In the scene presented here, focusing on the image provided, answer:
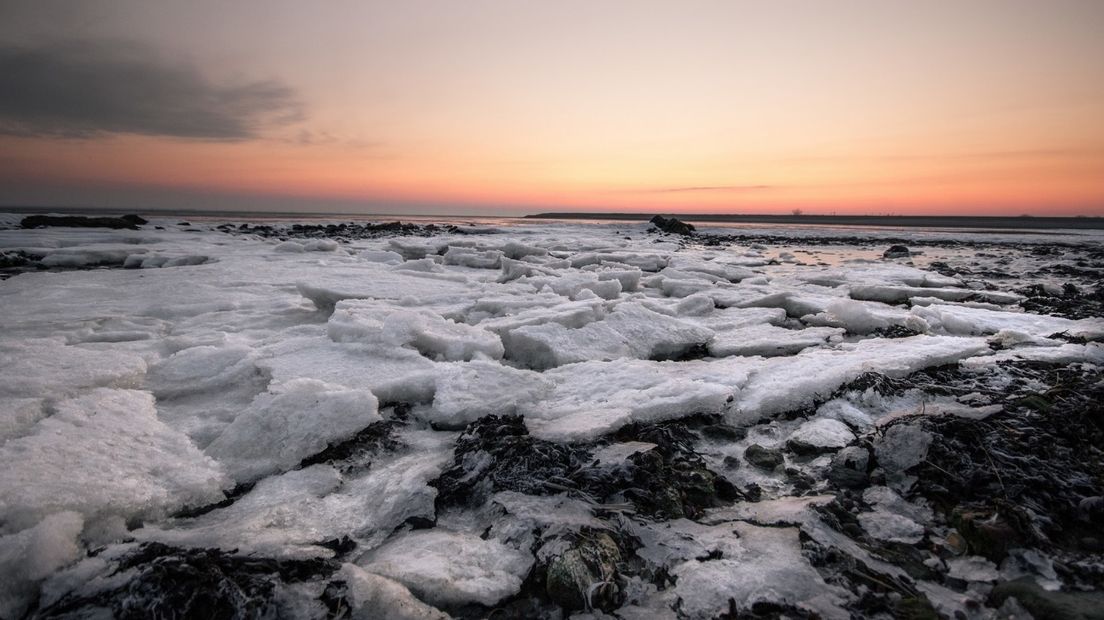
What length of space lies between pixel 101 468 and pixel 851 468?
10.2 ft

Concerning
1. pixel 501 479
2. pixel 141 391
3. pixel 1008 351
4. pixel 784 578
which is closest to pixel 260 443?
pixel 141 391

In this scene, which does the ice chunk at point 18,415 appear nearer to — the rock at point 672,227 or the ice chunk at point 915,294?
the ice chunk at point 915,294

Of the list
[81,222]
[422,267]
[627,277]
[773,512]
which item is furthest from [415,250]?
[81,222]

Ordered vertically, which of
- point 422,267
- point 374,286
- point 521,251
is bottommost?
point 374,286

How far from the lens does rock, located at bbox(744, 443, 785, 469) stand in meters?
2.27

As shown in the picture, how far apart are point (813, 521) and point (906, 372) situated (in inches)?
80.2

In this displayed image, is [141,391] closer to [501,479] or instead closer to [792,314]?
[501,479]

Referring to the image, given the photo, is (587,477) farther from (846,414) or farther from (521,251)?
(521,251)

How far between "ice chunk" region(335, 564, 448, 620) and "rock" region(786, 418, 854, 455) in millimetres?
1858

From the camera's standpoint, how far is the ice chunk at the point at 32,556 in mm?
1352

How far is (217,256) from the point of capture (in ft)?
30.4

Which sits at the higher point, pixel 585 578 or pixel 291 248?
pixel 291 248

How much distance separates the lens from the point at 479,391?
2814mm

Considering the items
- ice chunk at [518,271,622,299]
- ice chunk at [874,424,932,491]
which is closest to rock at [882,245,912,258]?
ice chunk at [518,271,622,299]
